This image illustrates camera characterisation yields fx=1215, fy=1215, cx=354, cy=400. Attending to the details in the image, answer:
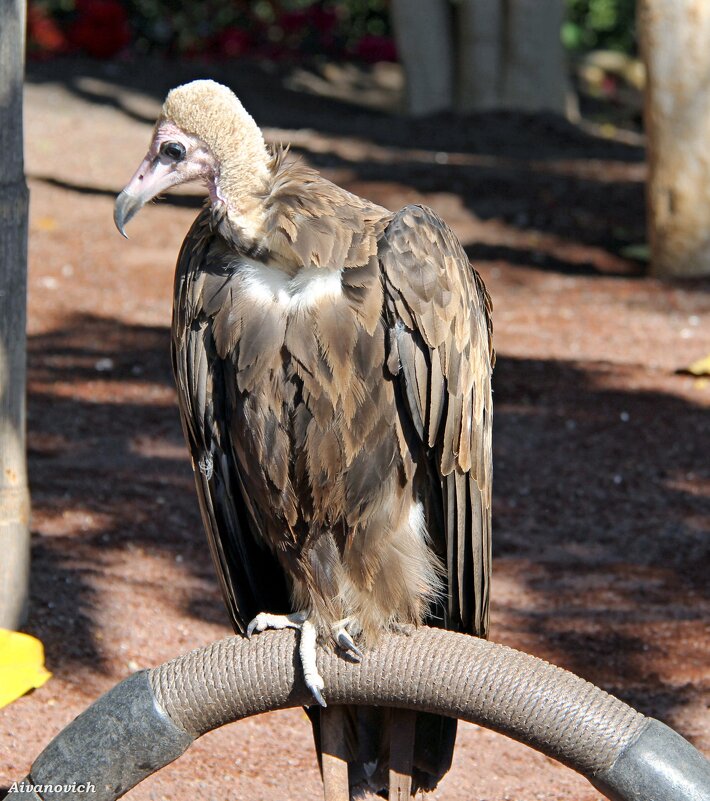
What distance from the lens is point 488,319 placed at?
2.92 metres

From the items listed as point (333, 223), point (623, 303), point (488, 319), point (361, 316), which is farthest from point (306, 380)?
point (623, 303)

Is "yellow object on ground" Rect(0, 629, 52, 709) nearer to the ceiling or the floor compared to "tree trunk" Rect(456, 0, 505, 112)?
nearer to the floor

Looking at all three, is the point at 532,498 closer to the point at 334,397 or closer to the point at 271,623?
the point at 271,623

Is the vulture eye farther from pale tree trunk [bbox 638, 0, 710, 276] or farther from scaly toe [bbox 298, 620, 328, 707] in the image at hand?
pale tree trunk [bbox 638, 0, 710, 276]

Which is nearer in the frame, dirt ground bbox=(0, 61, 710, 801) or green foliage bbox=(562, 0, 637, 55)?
dirt ground bbox=(0, 61, 710, 801)

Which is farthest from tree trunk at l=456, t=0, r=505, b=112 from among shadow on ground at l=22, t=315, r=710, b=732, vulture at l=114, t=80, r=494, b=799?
vulture at l=114, t=80, r=494, b=799

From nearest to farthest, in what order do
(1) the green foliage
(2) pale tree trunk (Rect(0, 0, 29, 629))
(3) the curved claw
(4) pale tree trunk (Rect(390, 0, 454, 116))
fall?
(3) the curved claw
(2) pale tree trunk (Rect(0, 0, 29, 629))
(4) pale tree trunk (Rect(390, 0, 454, 116))
(1) the green foliage

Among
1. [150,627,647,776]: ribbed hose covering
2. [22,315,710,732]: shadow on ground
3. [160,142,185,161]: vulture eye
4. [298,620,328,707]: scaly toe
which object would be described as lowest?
[22,315,710,732]: shadow on ground

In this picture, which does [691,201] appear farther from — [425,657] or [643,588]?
[425,657]

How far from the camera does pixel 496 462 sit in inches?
213

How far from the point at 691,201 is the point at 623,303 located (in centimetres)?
82

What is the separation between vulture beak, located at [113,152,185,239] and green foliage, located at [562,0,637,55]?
1667cm

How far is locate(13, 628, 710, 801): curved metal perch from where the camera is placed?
2.16 meters

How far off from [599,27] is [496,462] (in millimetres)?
15006
